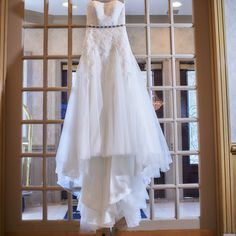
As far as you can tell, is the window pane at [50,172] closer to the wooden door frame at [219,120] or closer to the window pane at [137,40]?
the wooden door frame at [219,120]

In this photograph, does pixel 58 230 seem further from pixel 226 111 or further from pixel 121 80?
pixel 226 111

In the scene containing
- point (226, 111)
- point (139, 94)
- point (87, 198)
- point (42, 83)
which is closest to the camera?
Answer: point (87, 198)

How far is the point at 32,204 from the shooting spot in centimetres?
187

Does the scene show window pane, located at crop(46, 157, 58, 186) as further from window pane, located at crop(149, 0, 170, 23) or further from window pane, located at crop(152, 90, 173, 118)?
window pane, located at crop(149, 0, 170, 23)

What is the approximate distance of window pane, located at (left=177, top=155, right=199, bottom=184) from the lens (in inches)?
76.6

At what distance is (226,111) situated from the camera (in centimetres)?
178

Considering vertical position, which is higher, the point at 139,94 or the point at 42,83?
the point at 42,83

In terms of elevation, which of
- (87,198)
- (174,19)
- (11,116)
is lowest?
(87,198)

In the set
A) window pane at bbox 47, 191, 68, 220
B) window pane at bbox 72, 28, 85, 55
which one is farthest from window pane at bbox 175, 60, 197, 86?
window pane at bbox 47, 191, 68, 220

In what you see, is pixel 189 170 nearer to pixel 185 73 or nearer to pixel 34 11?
pixel 185 73

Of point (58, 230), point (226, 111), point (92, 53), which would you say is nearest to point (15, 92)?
point (92, 53)

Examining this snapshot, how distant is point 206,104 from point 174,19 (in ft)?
2.04

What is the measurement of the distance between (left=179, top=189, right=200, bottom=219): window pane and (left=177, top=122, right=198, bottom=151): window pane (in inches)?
11.6

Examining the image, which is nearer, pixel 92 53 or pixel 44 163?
pixel 92 53
